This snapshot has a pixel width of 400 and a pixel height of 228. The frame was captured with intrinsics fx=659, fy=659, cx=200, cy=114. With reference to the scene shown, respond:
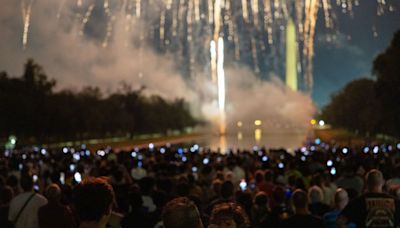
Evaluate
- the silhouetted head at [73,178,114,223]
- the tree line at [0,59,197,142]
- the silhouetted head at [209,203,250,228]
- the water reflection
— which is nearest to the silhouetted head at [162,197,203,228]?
the silhouetted head at [209,203,250,228]

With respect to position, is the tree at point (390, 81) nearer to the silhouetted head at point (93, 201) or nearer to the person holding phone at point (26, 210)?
the person holding phone at point (26, 210)

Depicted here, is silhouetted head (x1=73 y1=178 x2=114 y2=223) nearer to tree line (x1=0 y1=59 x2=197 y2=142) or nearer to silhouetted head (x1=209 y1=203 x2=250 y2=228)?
silhouetted head (x1=209 y1=203 x2=250 y2=228)

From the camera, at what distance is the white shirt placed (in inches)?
278

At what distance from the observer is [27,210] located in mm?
7094

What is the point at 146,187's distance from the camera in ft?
31.4

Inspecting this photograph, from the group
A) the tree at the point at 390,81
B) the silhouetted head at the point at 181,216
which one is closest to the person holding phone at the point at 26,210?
the silhouetted head at the point at 181,216

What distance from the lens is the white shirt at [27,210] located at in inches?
278

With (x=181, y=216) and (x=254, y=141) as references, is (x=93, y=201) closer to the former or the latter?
(x=181, y=216)

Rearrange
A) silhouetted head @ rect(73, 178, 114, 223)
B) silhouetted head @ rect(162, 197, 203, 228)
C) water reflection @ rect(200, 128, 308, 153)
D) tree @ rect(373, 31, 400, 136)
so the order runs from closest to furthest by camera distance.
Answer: silhouetted head @ rect(162, 197, 203, 228)
silhouetted head @ rect(73, 178, 114, 223)
tree @ rect(373, 31, 400, 136)
water reflection @ rect(200, 128, 308, 153)

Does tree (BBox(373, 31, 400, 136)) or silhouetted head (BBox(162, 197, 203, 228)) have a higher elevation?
tree (BBox(373, 31, 400, 136))

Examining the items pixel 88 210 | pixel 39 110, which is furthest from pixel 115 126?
pixel 88 210

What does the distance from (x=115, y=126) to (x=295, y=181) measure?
7429 centimetres

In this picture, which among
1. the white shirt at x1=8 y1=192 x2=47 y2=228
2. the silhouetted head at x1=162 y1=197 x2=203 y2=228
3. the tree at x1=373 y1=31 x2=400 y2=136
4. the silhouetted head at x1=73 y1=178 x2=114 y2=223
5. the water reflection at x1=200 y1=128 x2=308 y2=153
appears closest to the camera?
the silhouetted head at x1=162 y1=197 x2=203 y2=228

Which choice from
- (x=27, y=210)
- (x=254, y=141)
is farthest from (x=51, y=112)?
(x=27, y=210)
